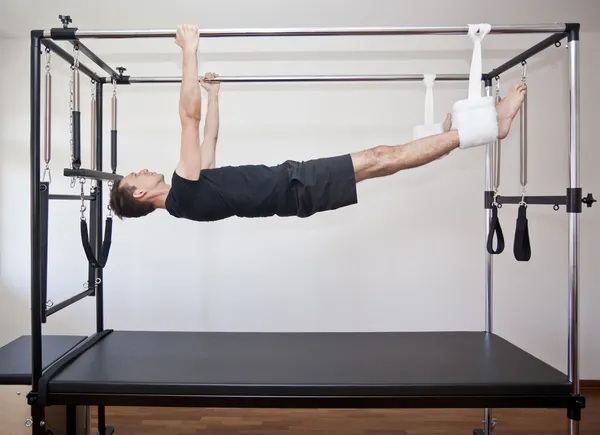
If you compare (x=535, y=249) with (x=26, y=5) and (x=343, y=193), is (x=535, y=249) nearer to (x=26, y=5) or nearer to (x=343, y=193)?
(x=343, y=193)

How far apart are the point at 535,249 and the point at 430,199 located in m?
0.75

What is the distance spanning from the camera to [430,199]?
322cm

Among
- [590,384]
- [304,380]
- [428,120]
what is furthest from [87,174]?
[590,384]

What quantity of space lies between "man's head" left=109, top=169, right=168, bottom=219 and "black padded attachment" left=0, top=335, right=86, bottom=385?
639 millimetres

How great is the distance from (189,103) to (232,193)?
38 centimetres

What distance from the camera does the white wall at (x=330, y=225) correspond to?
321 cm

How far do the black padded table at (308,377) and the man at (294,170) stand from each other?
1.95 ft

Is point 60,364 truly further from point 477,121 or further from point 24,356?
point 477,121

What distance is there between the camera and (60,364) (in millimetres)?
1934

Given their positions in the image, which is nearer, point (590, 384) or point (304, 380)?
point (304, 380)

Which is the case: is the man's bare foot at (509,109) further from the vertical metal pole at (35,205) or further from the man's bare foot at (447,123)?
the vertical metal pole at (35,205)

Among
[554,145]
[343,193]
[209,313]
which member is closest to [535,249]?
[554,145]

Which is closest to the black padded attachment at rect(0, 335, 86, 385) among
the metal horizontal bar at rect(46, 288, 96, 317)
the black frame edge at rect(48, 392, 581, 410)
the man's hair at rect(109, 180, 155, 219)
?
the metal horizontal bar at rect(46, 288, 96, 317)

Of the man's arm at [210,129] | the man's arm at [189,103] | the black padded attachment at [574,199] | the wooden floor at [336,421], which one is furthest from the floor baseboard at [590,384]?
the man's arm at [189,103]
